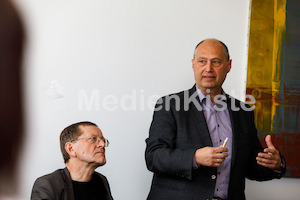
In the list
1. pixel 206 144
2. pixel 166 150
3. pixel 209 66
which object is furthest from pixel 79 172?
pixel 209 66

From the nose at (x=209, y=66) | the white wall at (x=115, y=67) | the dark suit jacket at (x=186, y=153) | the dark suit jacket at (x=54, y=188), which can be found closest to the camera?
the dark suit jacket at (x=54, y=188)

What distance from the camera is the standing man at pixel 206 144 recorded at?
1939 mm

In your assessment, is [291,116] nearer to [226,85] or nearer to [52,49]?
[226,85]

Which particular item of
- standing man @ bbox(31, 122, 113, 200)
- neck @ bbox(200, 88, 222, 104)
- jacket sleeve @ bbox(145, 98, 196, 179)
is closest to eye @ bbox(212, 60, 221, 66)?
neck @ bbox(200, 88, 222, 104)

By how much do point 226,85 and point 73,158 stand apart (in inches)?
49.2

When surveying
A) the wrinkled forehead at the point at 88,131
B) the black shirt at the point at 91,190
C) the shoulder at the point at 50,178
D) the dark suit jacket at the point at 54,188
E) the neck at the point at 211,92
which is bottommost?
the black shirt at the point at 91,190

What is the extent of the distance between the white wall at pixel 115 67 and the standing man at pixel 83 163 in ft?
1.99

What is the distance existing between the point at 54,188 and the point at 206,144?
0.78 meters

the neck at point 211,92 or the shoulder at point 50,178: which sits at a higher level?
the neck at point 211,92

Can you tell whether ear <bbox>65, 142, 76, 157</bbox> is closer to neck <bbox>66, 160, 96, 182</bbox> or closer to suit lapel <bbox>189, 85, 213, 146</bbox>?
neck <bbox>66, 160, 96, 182</bbox>

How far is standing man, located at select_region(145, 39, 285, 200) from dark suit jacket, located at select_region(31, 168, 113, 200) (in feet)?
1.37

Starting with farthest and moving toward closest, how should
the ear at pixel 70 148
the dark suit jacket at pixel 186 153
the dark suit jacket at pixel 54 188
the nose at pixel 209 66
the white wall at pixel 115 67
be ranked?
1. the white wall at pixel 115 67
2. the nose at pixel 209 66
3. the ear at pixel 70 148
4. the dark suit jacket at pixel 186 153
5. the dark suit jacket at pixel 54 188

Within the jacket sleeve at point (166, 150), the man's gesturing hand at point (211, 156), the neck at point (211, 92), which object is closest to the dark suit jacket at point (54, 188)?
the jacket sleeve at point (166, 150)

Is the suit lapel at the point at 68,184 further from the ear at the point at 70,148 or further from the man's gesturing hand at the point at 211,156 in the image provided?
the man's gesturing hand at the point at 211,156
